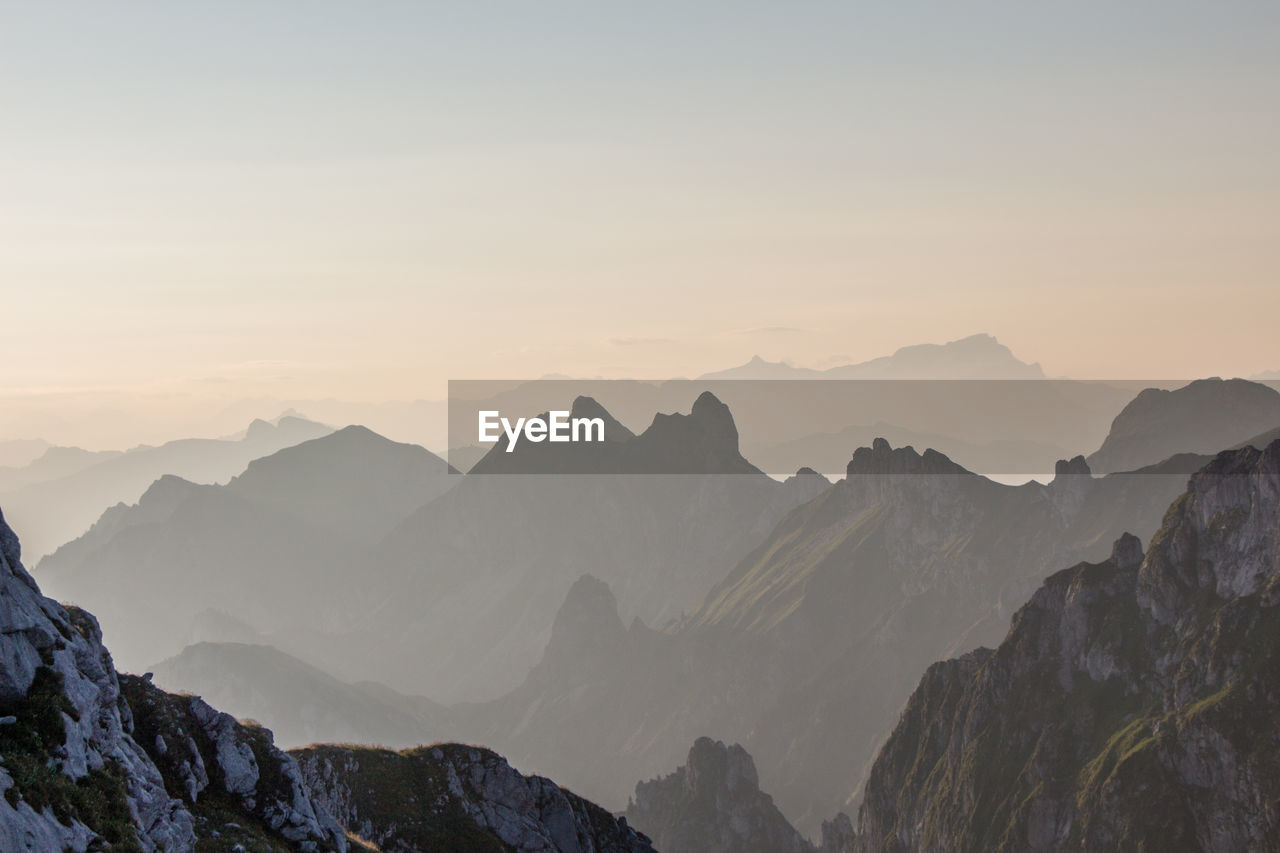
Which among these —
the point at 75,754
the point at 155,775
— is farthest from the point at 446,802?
the point at 75,754

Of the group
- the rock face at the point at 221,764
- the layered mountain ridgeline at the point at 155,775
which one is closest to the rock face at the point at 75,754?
the layered mountain ridgeline at the point at 155,775

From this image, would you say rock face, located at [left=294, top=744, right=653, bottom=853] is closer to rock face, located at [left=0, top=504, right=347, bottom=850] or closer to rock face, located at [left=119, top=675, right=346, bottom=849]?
rock face, located at [left=119, top=675, right=346, bottom=849]

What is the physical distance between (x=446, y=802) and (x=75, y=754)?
63.0m

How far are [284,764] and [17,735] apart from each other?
29263 mm

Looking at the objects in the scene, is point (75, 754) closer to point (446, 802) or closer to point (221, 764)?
point (221, 764)

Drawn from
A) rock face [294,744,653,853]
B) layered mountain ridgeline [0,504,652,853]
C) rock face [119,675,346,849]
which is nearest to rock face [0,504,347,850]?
layered mountain ridgeline [0,504,652,853]

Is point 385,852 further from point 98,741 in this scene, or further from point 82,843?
point 82,843

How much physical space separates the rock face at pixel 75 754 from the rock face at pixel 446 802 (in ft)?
102

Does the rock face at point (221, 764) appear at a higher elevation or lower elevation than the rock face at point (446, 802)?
higher

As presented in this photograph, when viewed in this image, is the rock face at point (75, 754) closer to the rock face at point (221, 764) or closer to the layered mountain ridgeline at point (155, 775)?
the layered mountain ridgeline at point (155, 775)

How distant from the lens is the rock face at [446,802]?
106688 mm

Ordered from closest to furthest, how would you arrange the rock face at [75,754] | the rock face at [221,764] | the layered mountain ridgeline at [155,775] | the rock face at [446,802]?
the rock face at [75,754]
the layered mountain ridgeline at [155,775]
the rock face at [221,764]
the rock face at [446,802]

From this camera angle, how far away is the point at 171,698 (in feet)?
257

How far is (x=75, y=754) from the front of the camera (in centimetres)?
5531
